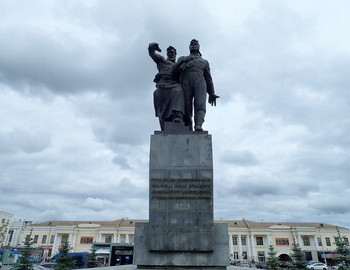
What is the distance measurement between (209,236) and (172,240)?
100 centimetres

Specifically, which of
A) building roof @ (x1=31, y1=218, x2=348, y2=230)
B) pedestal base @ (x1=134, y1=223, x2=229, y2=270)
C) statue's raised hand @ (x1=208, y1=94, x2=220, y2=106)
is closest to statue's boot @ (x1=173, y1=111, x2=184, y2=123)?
statue's raised hand @ (x1=208, y1=94, x2=220, y2=106)

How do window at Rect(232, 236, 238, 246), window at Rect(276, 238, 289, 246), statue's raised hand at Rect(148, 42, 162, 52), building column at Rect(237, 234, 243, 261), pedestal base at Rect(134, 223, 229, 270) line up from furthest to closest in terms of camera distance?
window at Rect(232, 236, 238, 246)
window at Rect(276, 238, 289, 246)
building column at Rect(237, 234, 243, 261)
statue's raised hand at Rect(148, 42, 162, 52)
pedestal base at Rect(134, 223, 229, 270)

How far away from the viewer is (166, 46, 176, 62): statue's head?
10642mm

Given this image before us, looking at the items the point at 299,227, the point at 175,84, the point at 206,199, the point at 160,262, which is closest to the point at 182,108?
the point at 175,84

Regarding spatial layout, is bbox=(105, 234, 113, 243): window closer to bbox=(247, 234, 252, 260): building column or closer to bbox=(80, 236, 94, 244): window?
bbox=(80, 236, 94, 244): window

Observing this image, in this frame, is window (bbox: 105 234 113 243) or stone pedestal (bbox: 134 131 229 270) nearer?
stone pedestal (bbox: 134 131 229 270)

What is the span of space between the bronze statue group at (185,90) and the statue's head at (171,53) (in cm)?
59

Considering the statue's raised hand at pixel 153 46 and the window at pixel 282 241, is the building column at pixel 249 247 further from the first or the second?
the statue's raised hand at pixel 153 46

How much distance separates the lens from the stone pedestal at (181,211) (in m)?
7.55

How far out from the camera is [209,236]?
7.69 m

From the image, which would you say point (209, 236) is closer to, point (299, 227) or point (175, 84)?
point (175, 84)

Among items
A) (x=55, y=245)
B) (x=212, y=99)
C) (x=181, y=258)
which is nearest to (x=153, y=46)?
(x=212, y=99)

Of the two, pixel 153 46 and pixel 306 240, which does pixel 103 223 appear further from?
pixel 153 46

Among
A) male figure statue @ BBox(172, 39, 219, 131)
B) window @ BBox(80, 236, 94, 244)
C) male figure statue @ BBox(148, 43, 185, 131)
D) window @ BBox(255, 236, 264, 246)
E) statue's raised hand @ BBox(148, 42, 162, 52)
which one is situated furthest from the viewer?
window @ BBox(80, 236, 94, 244)
